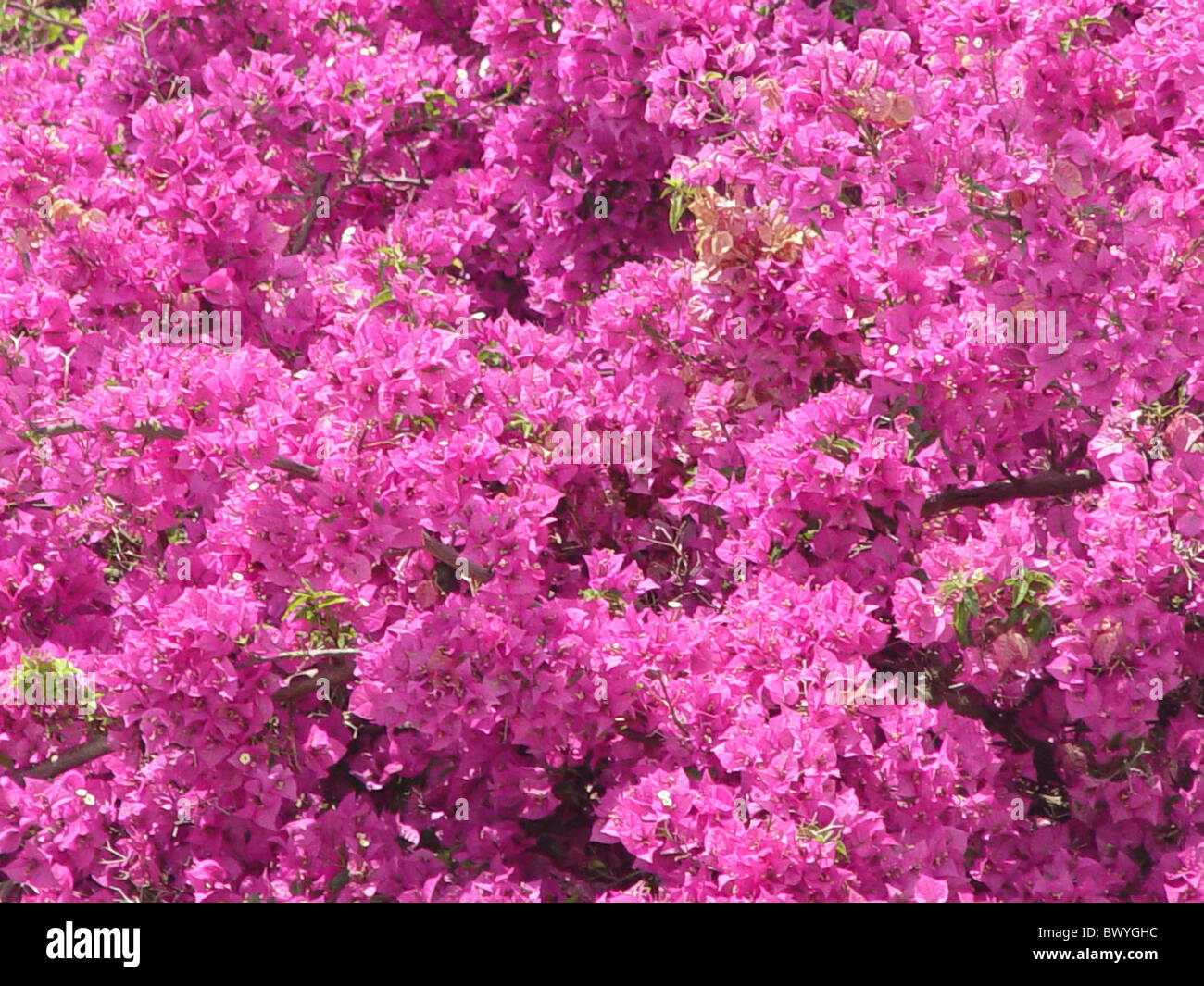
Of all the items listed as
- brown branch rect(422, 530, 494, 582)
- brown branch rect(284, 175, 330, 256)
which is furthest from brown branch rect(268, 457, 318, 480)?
brown branch rect(284, 175, 330, 256)

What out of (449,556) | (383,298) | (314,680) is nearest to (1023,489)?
(449,556)

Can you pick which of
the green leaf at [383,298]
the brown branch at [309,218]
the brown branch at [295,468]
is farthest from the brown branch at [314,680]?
the brown branch at [309,218]

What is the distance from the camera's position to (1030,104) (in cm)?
349

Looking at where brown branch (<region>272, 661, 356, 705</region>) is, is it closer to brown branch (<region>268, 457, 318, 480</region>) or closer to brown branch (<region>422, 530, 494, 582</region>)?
brown branch (<region>422, 530, 494, 582</region>)

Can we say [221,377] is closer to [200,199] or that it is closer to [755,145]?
[200,199]

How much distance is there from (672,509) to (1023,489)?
0.95 metres

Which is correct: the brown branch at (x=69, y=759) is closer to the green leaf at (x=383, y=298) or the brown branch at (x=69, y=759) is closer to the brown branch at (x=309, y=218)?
the green leaf at (x=383, y=298)

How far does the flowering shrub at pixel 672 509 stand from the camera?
3.46 metres

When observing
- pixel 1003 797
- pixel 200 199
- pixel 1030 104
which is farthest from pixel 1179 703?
pixel 200 199

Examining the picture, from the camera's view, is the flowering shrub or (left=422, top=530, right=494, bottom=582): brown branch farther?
(left=422, top=530, right=494, bottom=582): brown branch

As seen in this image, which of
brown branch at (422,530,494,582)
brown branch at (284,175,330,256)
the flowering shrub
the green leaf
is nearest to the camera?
the flowering shrub

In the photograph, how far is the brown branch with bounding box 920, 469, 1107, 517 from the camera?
403cm

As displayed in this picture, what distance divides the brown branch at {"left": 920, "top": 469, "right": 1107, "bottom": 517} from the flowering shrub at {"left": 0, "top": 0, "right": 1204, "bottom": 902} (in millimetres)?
12

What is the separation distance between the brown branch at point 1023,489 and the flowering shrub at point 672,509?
1 cm
